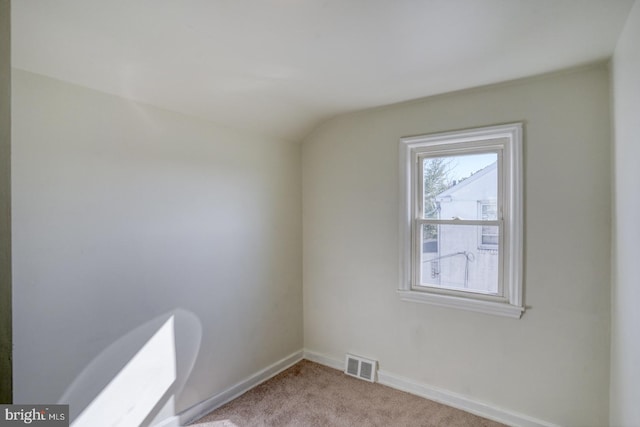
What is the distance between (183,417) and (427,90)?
9.34 ft

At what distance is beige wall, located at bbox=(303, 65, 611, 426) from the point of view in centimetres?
198

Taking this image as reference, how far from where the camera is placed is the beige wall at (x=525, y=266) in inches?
78.0

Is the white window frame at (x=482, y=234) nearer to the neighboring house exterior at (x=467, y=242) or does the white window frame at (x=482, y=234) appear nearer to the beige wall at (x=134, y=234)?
the neighboring house exterior at (x=467, y=242)

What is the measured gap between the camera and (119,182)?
75.4 inches

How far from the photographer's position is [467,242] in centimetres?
248

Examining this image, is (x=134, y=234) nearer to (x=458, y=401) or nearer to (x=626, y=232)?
(x=458, y=401)

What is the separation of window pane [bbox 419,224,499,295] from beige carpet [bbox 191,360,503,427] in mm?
897

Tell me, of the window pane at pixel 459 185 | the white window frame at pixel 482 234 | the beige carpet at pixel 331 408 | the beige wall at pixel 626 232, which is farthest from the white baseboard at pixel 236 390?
the beige wall at pixel 626 232

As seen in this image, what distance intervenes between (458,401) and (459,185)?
1610 mm

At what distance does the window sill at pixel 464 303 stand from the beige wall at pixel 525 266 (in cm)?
5

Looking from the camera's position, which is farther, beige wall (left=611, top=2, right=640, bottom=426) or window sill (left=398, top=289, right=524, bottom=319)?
window sill (left=398, top=289, right=524, bottom=319)

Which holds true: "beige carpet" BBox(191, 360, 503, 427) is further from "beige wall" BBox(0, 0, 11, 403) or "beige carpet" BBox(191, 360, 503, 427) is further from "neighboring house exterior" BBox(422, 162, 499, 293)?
"beige wall" BBox(0, 0, 11, 403)

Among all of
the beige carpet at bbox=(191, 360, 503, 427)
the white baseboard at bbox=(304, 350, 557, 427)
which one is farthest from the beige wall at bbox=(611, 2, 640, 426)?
the beige carpet at bbox=(191, 360, 503, 427)

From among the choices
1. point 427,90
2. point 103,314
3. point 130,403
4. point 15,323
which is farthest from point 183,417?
point 427,90
